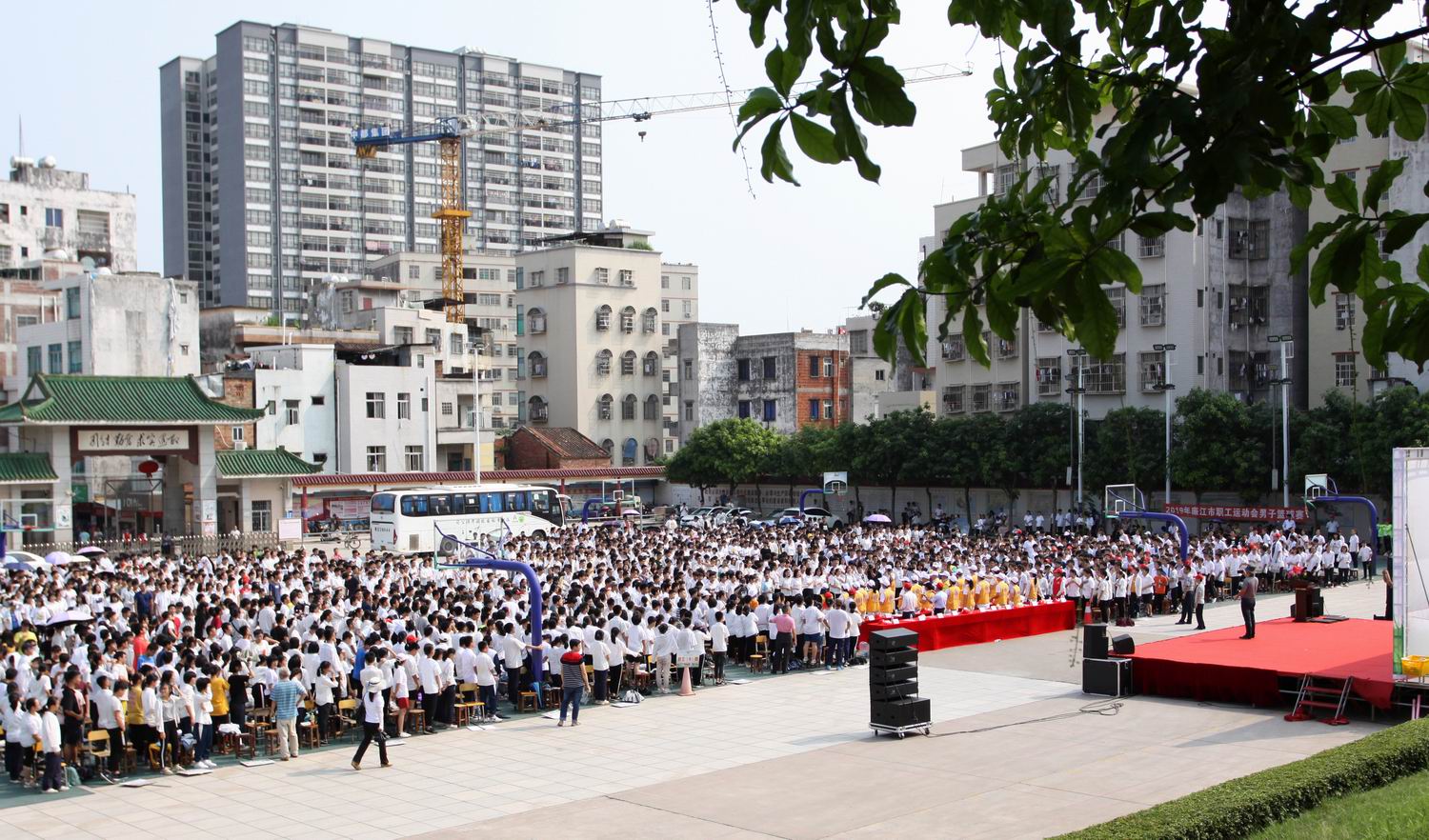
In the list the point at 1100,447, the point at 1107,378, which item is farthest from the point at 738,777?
the point at 1107,378

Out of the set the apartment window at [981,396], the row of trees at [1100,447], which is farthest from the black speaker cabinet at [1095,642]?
the apartment window at [981,396]

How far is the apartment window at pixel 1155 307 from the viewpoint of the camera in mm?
45625

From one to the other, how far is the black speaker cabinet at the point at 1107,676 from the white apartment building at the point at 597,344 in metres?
53.3

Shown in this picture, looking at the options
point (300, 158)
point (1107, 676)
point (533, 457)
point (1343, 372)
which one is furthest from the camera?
point (300, 158)

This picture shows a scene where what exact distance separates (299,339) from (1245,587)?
46804 millimetres

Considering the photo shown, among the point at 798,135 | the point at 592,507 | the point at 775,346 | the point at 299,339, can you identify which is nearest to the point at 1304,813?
the point at 798,135

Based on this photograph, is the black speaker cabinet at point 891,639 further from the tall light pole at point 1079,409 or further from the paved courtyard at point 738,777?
the tall light pole at point 1079,409

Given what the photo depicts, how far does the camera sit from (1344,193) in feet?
12.6

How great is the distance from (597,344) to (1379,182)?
68069 millimetres

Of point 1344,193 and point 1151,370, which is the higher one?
point 1151,370

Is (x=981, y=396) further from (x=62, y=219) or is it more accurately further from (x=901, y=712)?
(x=62, y=219)

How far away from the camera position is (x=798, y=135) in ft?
11.2

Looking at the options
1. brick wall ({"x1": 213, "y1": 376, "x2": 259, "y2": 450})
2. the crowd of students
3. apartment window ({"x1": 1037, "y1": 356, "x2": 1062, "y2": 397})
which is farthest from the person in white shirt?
brick wall ({"x1": 213, "y1": 376, "x2": 259, "y2": 450})

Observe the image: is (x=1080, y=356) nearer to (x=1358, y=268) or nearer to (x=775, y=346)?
(x=775, y=346)
